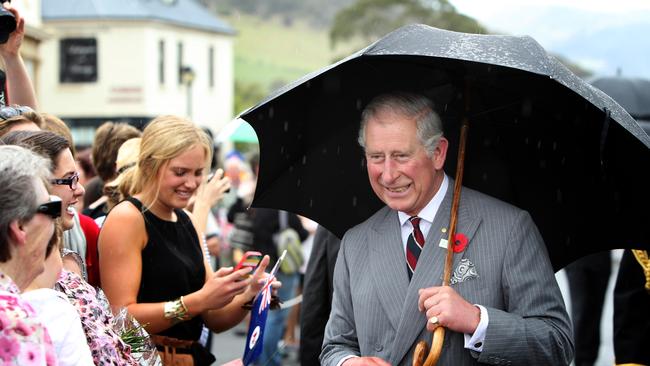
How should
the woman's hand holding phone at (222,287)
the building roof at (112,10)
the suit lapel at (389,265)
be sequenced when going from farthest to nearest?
the building roof at (112,10)
the woman's hand holding phone at (222,287)
the suit lapel at (389,265)

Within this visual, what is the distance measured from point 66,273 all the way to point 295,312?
24.7ft

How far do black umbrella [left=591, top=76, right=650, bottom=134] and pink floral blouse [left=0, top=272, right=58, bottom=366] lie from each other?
26.0 ft

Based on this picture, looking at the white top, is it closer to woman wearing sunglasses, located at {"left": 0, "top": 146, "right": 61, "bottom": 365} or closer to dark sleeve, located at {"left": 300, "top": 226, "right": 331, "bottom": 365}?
woman wearing sunglasses, located at {"left": 0, "top": 146, "right": 61, "bottom": 365}

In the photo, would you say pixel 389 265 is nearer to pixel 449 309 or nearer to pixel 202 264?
pixel 449 309

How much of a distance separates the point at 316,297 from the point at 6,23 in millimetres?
2167

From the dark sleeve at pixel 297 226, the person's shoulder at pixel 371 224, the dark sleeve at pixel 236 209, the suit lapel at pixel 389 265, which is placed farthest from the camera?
the dark sleeve at pixel 236 209

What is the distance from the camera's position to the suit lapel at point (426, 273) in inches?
146

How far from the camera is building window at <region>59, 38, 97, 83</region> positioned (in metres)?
57.6

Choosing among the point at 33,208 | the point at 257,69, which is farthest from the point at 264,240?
the point at 257,69

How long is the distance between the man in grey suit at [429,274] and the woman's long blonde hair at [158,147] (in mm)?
1251

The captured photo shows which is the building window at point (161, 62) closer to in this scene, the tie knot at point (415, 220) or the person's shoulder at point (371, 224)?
the person's shoulder at point (371, 224)

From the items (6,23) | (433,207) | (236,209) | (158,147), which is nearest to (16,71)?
(6,23)

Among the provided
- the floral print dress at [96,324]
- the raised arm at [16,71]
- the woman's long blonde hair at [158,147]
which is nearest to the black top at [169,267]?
the woman's long blonde hair at [158,147]

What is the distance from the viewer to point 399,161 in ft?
12.5
